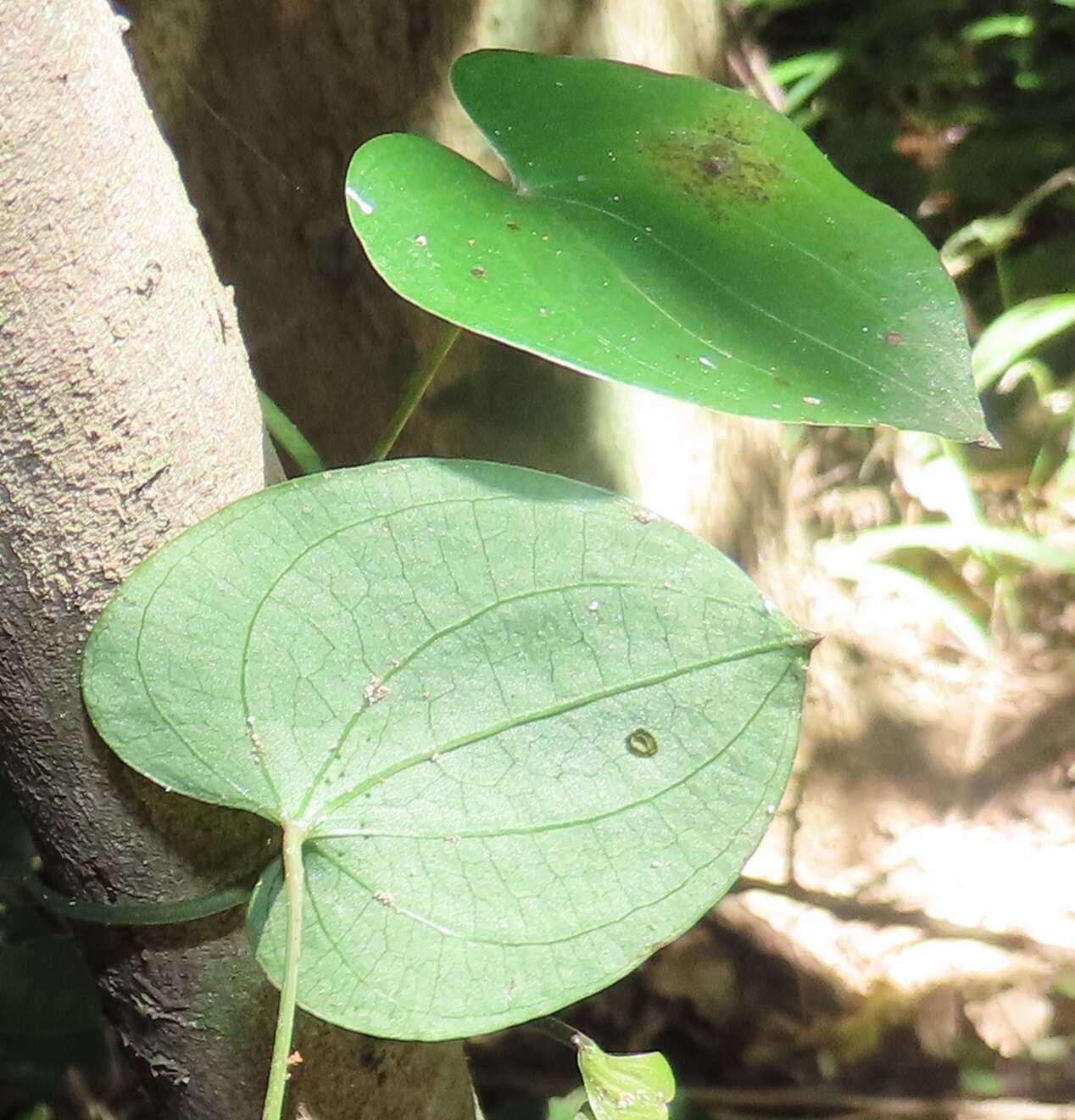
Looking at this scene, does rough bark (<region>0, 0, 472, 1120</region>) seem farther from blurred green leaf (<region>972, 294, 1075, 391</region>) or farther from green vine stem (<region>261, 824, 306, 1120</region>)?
blurred green leaf (<region>972, 294, 1075, 391</region>)

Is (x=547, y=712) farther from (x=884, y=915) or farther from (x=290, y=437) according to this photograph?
(x=884, y=915)

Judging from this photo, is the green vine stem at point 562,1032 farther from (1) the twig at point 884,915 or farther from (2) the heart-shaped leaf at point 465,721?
(1) the twig at point 884,915

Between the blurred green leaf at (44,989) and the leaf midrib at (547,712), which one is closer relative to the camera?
the leaf midrib at (547,712)

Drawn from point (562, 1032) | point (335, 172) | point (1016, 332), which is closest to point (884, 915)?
point (562, 1032)

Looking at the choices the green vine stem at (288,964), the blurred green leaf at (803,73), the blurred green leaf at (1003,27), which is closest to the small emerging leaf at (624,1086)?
the green vine stem at (288,964)

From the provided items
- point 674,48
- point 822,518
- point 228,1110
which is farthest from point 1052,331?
point 228,1110

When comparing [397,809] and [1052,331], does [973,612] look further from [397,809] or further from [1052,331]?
[397,809]

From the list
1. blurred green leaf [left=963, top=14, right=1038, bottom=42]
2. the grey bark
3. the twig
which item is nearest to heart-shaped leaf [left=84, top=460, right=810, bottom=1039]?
the grey bark
